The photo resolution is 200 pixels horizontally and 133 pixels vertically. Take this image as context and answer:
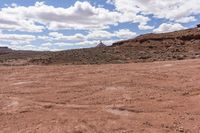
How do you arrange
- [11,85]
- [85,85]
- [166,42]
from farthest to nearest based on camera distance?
1. [166,42]
2. [11,85]
3. [85,85]

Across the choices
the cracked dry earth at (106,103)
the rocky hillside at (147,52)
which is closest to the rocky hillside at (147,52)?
the rocky hillside at (147,52)

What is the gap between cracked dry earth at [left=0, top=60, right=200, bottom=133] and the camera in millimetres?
9734

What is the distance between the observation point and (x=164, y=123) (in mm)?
9719

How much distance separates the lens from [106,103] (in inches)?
471

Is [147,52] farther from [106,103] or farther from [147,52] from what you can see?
[106,103]

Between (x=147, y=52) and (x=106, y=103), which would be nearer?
(x=106, y=103)

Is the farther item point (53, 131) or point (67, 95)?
point (67, 95)

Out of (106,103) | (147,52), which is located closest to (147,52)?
(147,52)

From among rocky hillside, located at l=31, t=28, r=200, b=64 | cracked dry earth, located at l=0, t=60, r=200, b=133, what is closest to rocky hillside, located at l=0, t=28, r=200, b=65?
rocky hillside, located at l=31, t=28, r=200, b=64

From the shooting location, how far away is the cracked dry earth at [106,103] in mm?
9734

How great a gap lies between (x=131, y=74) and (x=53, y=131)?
7.90 metres

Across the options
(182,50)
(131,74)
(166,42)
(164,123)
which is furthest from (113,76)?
(166,42)

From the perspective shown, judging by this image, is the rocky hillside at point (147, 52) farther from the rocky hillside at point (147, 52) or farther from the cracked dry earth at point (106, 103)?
the cracked dry earth at point (106, 103)

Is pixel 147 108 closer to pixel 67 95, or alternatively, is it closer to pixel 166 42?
pixel 67 95
